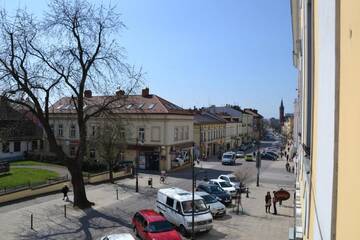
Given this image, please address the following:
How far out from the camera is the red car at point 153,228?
1814 cm

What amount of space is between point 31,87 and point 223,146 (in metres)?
58.3

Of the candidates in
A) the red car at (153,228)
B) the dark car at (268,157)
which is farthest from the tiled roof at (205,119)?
the red car at (153,228)

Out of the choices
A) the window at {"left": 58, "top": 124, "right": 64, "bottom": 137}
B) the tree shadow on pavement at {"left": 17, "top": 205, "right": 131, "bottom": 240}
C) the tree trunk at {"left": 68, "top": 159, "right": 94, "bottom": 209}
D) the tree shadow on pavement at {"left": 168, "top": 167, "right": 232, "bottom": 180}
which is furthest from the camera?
the window at {"left": 58, "top": 124, "right": 64, "bottom": 137}

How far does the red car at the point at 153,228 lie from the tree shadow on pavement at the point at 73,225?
249 cm

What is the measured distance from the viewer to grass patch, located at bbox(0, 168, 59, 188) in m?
32.6

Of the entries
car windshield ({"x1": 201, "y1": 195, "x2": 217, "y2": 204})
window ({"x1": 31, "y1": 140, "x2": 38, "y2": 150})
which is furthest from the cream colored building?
car windshield ({"x1": 201, "y1": 195, "x2": 217, "y2": 204})

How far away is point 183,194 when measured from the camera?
22.5 meters

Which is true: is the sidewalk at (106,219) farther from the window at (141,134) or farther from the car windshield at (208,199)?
the window at (141,134)

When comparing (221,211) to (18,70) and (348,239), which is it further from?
(348,239)

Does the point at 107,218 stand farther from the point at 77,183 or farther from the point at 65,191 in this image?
the point at 65,191

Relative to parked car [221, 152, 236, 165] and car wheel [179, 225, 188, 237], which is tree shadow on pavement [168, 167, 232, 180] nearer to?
parked car [221, 152, 236, 165]

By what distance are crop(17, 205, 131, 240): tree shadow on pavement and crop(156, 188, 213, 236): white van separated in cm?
245

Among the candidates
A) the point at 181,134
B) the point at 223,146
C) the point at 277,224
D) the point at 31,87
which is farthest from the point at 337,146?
the point at 223,146

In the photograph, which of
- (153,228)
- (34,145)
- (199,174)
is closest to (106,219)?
(153,228)
